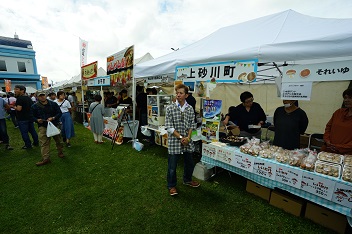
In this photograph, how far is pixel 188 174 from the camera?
3314 mm

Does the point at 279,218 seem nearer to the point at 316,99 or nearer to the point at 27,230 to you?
the point at 27,230

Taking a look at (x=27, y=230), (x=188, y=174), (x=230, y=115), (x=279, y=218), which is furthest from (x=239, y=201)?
(x=27, y=230)

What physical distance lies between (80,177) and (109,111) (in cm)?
413

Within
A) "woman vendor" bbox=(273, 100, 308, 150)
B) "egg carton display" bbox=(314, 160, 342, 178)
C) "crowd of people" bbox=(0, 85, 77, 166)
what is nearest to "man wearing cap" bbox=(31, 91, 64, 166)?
"crowd of people" bbox=(0, 85, 77, 166)

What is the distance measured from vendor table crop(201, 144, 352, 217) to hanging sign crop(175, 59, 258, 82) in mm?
1272

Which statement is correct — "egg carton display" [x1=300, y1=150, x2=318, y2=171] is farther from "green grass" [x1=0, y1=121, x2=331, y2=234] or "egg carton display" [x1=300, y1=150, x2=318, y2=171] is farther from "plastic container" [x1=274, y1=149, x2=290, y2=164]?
"green grass" [x1=0, y1=121, x2=331, y2=234]

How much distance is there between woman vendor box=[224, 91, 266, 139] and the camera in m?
3.56

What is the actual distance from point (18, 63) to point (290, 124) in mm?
31331

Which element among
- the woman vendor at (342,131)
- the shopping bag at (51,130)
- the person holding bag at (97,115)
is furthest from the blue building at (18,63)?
the woman vendor at (342,131)

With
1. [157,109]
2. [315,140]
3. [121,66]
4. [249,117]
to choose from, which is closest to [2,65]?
[121,66]

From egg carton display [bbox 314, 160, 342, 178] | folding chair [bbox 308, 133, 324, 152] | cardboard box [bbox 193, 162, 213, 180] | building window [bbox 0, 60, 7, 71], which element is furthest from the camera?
building window [bbox 0, 60, 7, 71]

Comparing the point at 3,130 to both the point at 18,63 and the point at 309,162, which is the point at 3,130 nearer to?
the point at 309,162

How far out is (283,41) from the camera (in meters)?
2.83

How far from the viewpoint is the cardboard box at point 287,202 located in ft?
8.30
